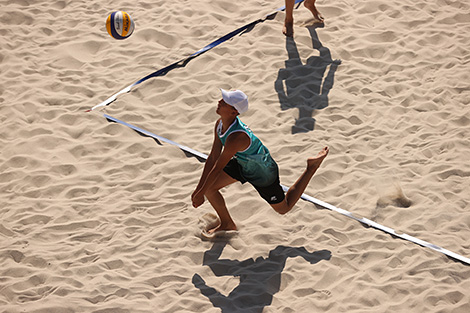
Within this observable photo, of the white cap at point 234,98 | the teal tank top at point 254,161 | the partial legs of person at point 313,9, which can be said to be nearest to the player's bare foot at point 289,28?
the partial legs of person at point 313,9

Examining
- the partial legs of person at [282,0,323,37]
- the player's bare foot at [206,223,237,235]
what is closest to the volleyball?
the partial legs of person at [282,0,323,37]

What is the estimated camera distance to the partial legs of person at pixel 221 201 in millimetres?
4352

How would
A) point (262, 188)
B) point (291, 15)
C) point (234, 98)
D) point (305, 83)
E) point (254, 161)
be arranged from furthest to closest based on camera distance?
point (291, 15), point (305, 83), point (262, 188), point (254, 161), point (234, 98)

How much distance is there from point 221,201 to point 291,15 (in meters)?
3.45

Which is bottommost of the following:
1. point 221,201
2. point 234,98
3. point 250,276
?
point 250,276

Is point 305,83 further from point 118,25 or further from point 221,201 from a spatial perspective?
point 221,201

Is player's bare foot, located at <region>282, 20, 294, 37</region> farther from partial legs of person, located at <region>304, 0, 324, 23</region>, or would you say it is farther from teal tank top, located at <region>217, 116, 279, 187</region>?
teal tank top, located at <region>217, 116, 279, 187</region>

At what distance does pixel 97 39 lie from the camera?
23.4ft

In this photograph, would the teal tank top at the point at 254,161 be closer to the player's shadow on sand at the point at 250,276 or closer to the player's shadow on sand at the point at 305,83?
the player's shadow on sand at the point at 250,276

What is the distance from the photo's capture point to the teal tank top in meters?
4.17

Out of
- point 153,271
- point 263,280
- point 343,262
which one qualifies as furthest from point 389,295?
point 153,271

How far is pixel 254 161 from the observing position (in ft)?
13.8

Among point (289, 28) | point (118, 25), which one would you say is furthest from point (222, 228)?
point (289, 28)

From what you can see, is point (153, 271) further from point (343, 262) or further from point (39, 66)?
point (39, 66)
